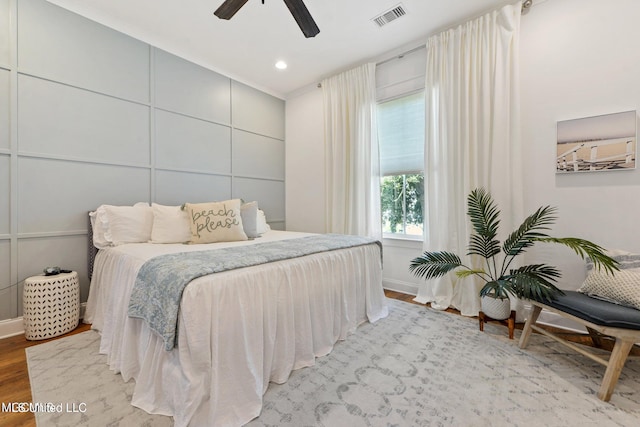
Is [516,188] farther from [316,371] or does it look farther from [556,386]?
[316,371]

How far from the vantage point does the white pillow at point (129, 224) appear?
2293 millimetres

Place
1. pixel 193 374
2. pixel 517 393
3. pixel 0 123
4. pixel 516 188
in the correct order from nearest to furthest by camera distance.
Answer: pixel 193 374
pixel 517 393
pixel 0 123
pixel 516 188

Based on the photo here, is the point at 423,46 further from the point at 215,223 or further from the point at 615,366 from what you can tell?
the point at 615,366

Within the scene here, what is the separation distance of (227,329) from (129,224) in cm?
170

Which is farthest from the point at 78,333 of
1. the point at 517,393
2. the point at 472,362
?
the point at 517,393

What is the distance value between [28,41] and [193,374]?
9.82 ft

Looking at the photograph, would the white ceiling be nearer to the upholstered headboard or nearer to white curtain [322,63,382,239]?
white curtain [322,63,382,239]

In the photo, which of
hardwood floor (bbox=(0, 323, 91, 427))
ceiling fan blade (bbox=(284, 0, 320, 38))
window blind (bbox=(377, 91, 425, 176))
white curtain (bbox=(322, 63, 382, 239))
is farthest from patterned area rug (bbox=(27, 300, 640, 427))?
ceiling fan blade (bbox=(284, 0, 320, 38))

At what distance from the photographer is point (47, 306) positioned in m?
2.04

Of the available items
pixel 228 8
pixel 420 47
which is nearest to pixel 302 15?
pixel 228 8

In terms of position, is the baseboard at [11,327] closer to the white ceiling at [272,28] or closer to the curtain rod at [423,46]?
the white ceiling at [272,28]

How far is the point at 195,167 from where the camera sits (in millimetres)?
3236

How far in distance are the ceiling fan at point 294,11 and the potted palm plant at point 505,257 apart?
6.43 ft

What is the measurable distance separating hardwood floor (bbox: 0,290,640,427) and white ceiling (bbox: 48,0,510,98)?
111 inches
